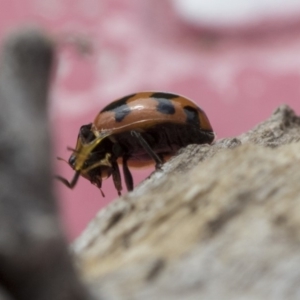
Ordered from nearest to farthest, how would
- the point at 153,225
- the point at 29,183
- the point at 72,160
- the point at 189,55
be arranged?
1. the point at 29,183
2. the point at 153,225
3. the point at 72,160
4. the point at 189,55

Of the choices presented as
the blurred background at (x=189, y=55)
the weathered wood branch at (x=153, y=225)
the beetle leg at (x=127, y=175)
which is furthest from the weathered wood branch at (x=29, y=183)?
the blurred background at (x=189, y=55)

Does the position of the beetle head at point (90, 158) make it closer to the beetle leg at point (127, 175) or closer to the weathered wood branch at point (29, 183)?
the beetle leg at point (127, 175)

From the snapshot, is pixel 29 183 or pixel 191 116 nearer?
pixel 29 183

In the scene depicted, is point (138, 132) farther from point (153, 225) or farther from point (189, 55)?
point (189, 55)

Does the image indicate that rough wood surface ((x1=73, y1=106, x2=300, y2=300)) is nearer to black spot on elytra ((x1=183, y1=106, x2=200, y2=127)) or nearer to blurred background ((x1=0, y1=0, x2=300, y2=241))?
black spot on elytra ((x1=183, y1=106, x2=200, y2=127))

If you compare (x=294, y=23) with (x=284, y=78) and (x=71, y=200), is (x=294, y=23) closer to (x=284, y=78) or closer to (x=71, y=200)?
(x=284, y=78)

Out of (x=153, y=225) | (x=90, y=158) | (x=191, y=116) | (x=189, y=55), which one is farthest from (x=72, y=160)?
(x=189, y=55)
